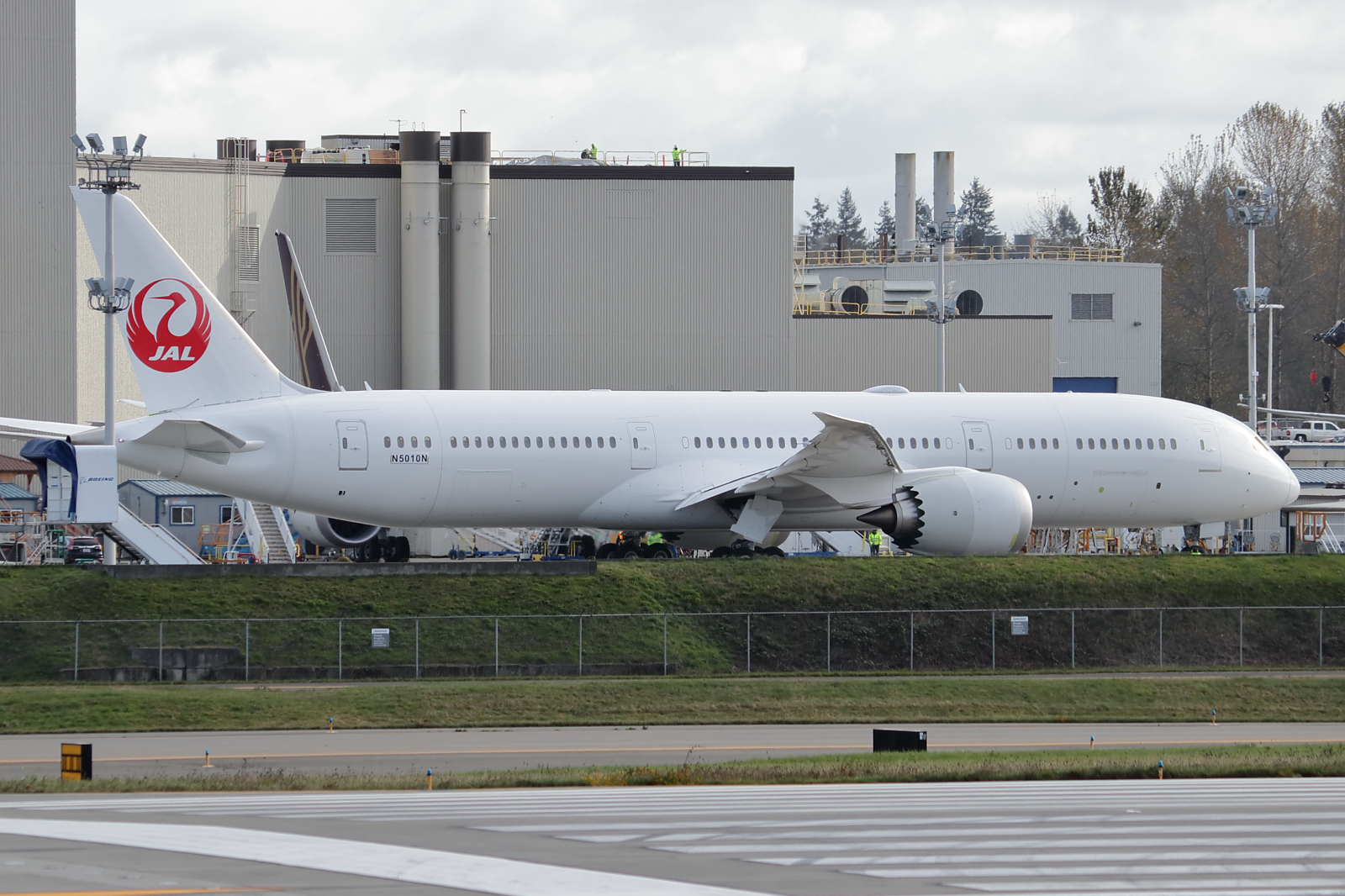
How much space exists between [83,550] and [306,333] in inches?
321

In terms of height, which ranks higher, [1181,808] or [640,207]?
[640,207]

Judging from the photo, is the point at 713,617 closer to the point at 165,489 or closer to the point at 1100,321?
the point at 165,489

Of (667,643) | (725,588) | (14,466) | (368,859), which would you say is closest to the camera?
(368,859)

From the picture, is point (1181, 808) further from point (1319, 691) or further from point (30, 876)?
point (1319, 691)

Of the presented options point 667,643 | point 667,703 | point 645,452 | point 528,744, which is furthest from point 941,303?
point 528,744

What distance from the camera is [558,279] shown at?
5444 cm

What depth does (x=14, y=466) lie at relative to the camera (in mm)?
48188

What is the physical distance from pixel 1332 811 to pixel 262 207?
4489cm

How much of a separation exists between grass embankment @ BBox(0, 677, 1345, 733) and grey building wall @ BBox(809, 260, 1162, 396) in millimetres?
41633

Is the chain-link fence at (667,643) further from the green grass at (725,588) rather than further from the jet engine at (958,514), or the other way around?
the jet engine at (958,514)

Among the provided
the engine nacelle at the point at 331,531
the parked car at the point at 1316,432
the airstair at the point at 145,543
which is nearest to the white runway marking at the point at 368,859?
the engine nacelle at the point at 331,531

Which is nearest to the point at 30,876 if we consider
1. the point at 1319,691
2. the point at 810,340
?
the point at 1319,691

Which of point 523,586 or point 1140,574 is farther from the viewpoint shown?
point 1140,574

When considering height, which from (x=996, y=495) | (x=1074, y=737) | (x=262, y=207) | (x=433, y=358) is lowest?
(x=1074, y=737)
